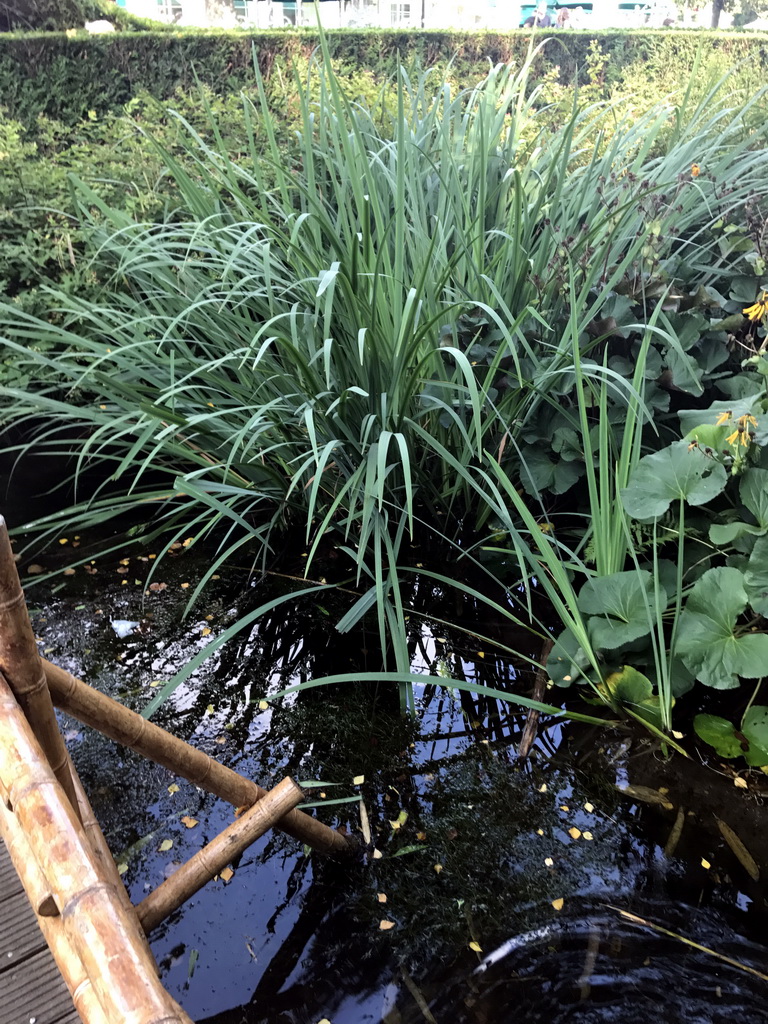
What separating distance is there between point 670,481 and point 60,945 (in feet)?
4.42

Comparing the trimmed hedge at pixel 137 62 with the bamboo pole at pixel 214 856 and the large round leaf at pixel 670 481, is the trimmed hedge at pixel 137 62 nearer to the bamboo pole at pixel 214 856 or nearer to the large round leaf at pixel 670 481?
the large round leaf at pixel 670 481

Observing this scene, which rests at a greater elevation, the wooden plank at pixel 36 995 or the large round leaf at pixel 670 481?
the large round leaf at pixel 670 481

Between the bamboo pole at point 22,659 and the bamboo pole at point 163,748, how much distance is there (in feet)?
0.19

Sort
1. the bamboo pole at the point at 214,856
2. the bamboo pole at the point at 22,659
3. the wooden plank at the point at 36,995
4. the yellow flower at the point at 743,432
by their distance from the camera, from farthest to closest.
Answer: the yellow flower at the point at 743,432, the bamboo pole at the point at 214,856, the wooden plank at the point at 36,995, the bamboo pole at the point at 22,659

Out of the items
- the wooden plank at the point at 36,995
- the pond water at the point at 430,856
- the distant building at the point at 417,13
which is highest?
the distant building at the point at 417,13

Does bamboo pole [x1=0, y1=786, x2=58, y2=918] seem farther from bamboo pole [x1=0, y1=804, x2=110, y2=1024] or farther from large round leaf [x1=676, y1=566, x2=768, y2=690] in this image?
large round leaf [x1=676, y1=566, x2=768, y2=690]

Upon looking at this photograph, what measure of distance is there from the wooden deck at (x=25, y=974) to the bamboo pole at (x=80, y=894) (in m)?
0.42

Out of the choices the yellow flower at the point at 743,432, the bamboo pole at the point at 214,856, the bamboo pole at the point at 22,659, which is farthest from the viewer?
the yellow flower at the point at 743,432

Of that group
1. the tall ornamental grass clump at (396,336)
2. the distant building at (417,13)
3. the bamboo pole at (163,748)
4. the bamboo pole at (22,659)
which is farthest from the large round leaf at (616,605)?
the distant building at (417,13)

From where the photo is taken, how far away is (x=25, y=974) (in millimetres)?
933

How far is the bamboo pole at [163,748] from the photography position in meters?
0.96

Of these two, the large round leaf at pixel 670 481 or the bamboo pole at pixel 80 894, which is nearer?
the bamboo pole at pixel 80 894

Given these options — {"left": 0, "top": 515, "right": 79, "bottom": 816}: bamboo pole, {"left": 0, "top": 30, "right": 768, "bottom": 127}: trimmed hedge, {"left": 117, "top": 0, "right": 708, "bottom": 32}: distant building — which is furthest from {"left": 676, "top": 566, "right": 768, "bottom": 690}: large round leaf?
{"left": 117, "top": 0, "right": 708, "bottom": 32}: distant building

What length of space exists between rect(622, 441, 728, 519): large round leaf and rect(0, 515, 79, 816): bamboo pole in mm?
1154
